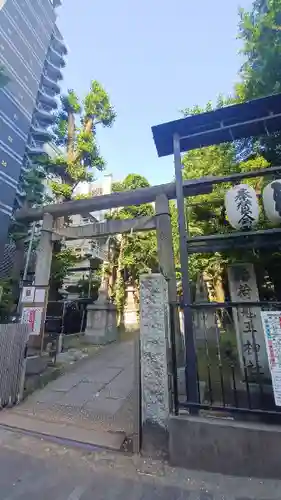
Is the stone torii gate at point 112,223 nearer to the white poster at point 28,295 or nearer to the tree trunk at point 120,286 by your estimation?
the white poster at point 28,295

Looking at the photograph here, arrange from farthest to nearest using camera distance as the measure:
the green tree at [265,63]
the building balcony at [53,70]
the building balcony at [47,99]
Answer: the building balcony at [53,70], the building balcony at [47,99], the green tree at [265,63]

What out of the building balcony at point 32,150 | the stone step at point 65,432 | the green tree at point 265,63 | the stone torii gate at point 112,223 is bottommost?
the stone step at point 65,432

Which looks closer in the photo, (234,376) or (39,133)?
(234,376)

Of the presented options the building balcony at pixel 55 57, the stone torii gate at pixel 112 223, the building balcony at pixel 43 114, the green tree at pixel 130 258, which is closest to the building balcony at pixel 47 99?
the building balcony at pixel 43 114

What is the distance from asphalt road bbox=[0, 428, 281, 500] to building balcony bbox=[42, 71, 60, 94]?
36680 millimetres

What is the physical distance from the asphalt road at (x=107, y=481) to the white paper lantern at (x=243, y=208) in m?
3.39

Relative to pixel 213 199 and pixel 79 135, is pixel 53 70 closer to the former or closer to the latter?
pixel 79 135

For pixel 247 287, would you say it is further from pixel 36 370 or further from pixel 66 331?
pixel 66 331

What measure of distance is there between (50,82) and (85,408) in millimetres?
36638

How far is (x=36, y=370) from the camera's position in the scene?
6.29 metres

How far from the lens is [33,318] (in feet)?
24.2

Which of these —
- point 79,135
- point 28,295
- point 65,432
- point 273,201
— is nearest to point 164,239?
point 273,201

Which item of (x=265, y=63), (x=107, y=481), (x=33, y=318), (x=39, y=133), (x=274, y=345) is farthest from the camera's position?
(x=39, y=133)

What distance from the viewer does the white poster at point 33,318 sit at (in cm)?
736
